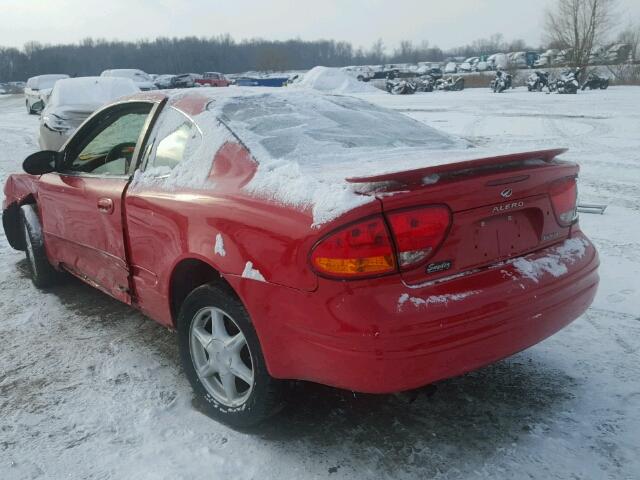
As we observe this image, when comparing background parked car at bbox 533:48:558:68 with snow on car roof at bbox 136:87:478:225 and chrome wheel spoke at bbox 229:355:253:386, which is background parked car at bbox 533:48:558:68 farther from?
chrome wheel spoke at bbox 229:355:253:386

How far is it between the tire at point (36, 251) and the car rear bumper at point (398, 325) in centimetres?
266

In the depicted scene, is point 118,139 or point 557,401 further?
point 118,139

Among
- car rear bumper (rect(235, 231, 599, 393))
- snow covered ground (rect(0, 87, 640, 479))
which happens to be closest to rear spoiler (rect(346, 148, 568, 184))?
car rear bumper (rect(235, 231, 599, 393))

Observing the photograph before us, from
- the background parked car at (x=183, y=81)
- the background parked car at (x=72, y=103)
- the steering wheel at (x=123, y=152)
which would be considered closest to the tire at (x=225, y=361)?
the steering wheel at (x=123, y=152)

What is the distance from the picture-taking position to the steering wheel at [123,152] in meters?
3.27

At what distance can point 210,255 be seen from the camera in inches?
94.5

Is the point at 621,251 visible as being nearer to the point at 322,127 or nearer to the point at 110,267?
the point at 322,127

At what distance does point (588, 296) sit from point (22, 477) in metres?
2.49

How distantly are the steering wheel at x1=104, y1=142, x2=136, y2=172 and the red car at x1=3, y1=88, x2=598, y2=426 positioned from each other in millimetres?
47

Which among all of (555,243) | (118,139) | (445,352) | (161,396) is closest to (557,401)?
(555,243)

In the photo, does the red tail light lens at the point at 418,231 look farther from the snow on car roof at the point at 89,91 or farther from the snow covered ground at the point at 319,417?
the snow on car roof at the point at 89,91

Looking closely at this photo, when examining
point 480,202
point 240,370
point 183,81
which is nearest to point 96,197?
point 240,370

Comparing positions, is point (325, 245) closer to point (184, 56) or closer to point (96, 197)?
point (96, 197)

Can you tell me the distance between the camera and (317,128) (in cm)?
289
